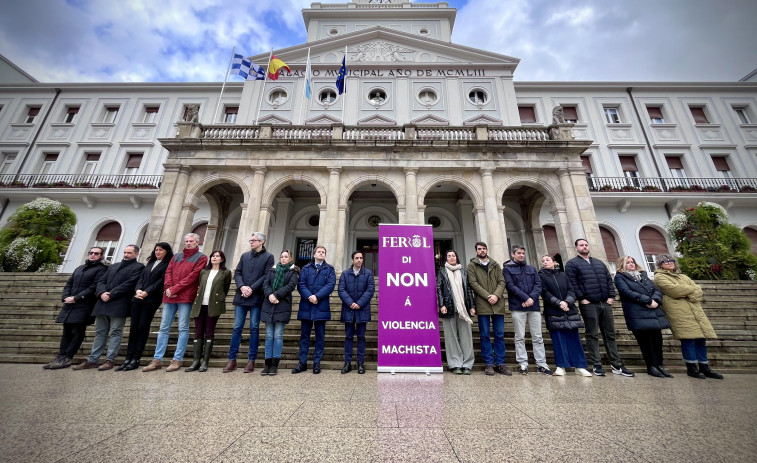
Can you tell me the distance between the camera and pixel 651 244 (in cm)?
1568

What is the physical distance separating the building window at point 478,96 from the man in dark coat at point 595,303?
15301mm

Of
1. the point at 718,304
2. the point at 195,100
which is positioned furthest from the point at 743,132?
the point at 195,100

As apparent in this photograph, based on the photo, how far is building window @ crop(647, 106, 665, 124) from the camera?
19256 mm

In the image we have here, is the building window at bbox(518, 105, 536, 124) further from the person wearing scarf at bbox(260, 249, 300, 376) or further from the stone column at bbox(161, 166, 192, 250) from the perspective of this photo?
the person wearing scarf at bbox(260, 249, 300, 376)

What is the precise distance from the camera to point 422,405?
280cm

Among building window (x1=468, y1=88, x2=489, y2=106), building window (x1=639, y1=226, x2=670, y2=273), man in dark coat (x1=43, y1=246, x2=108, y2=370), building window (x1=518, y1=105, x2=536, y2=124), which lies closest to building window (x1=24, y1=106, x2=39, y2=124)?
man in dark coat (x1=43, y1=246, x2=108, y2=370)

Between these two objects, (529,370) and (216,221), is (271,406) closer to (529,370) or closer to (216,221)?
(529,370)

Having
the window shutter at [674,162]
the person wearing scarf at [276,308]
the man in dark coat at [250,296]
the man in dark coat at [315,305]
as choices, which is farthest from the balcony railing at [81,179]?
the window shutter at [674,162]

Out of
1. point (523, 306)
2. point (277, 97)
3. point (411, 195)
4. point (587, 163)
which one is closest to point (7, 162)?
point (277, 97)

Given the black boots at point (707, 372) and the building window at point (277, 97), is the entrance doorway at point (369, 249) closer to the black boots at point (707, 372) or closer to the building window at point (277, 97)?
the building window at point (277, 97)

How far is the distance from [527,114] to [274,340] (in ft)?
69.4

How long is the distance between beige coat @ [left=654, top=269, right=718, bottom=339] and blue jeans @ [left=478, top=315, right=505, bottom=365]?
272 cm

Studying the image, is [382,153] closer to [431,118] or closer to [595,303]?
[431,118]

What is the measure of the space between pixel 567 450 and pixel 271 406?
7.62 ft
